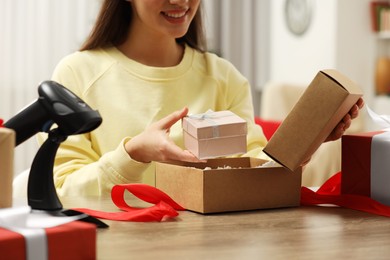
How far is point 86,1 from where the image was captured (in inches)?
187

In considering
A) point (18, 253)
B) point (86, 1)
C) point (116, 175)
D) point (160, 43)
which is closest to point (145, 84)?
point (160, 43)

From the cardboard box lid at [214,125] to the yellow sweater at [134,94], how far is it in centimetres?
43

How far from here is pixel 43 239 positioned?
76cm

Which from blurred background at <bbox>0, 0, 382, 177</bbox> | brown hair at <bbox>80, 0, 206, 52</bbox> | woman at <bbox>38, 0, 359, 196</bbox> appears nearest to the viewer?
woman at <bbox>38, 0, 359, 196</bbox>

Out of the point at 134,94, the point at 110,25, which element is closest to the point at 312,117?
the point at 134,94

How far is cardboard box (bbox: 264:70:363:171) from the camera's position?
3.81 ft

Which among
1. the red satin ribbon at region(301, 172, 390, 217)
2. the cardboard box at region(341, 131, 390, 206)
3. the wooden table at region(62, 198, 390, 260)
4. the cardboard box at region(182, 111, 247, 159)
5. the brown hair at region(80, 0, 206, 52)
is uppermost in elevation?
the brown hair at region(80, 0, 206, 52)

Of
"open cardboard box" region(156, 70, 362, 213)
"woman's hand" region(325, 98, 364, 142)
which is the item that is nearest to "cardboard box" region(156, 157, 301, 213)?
"open cardboard box" region(156, 70, 362, 213)

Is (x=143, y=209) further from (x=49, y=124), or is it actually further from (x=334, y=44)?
(x=334, y=44)

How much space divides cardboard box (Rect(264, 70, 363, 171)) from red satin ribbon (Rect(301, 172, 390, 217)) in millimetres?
111

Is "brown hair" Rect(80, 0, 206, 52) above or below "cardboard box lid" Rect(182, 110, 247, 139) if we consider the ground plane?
above

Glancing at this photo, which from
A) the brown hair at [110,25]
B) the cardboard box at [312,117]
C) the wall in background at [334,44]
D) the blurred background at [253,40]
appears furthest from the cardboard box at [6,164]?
the wall in background at [334,44]

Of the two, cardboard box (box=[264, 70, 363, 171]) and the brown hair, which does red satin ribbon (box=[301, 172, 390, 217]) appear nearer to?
cardboard box (box=[264, 70, 363, 171])

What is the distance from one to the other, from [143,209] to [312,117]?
1.05 ft
